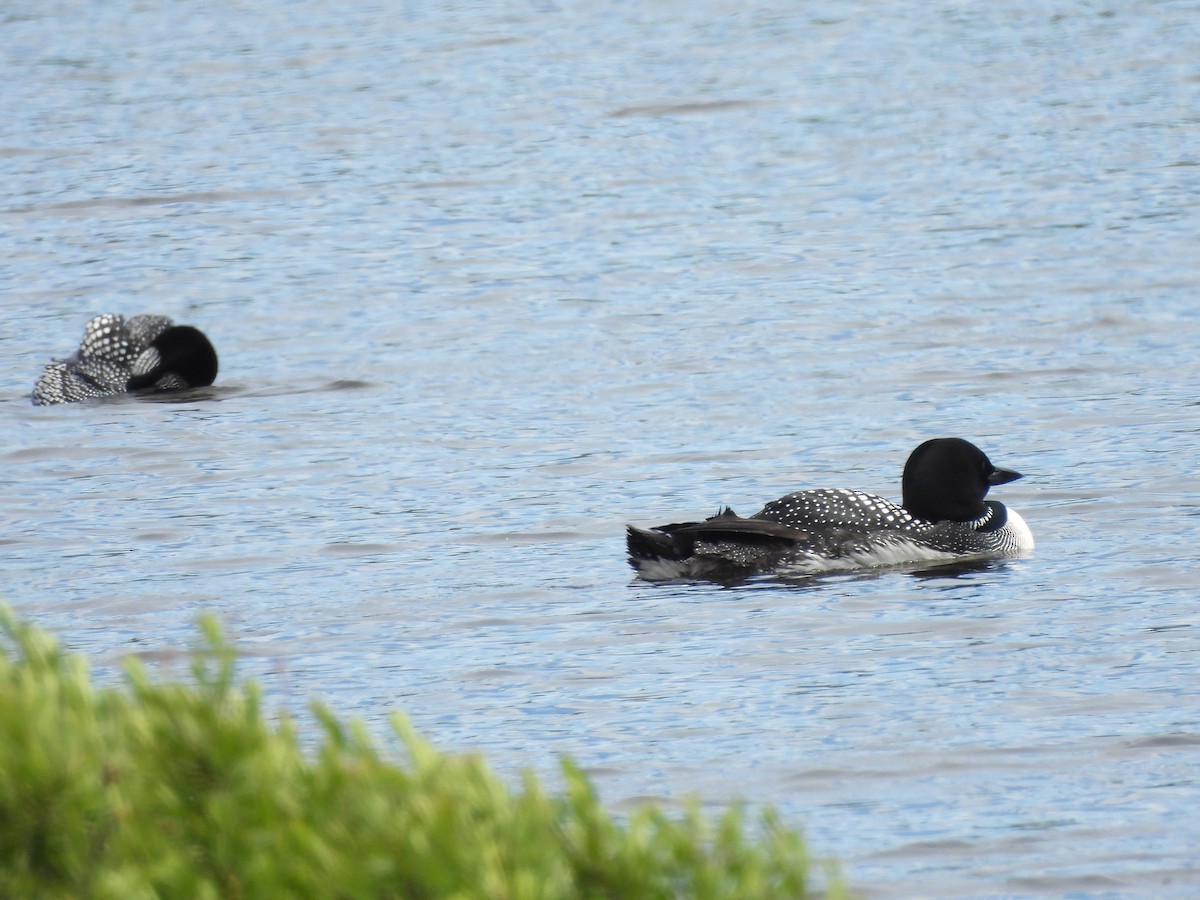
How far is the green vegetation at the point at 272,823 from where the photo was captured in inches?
152

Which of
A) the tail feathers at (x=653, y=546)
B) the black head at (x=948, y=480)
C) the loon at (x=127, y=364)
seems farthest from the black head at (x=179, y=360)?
the black head at (x=948, y=480)

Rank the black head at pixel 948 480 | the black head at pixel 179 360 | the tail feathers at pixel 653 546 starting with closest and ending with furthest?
1. the tail feathers at pixel 653 546
2. the black head at pixel 948 480
3. the black head at pixel 179 360

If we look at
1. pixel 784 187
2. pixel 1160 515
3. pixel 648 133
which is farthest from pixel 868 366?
pixel 648 133

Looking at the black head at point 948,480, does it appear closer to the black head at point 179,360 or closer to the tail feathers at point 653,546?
the tail feathers at point 653,546

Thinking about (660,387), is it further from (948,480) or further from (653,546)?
(653,546)

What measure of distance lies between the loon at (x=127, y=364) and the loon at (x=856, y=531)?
668 cm

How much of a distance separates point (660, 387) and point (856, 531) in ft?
16.2

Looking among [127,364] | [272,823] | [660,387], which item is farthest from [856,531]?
[127,364]

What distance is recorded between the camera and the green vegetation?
3871 mm

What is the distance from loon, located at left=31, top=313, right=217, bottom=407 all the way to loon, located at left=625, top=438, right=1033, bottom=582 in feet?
21.9

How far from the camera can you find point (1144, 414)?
13961mm

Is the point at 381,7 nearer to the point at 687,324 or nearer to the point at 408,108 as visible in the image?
the point at 408,108

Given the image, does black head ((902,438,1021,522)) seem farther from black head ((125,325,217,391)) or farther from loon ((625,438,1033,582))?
black head ((125,325,217,391))

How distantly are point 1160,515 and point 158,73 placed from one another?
901 inches
